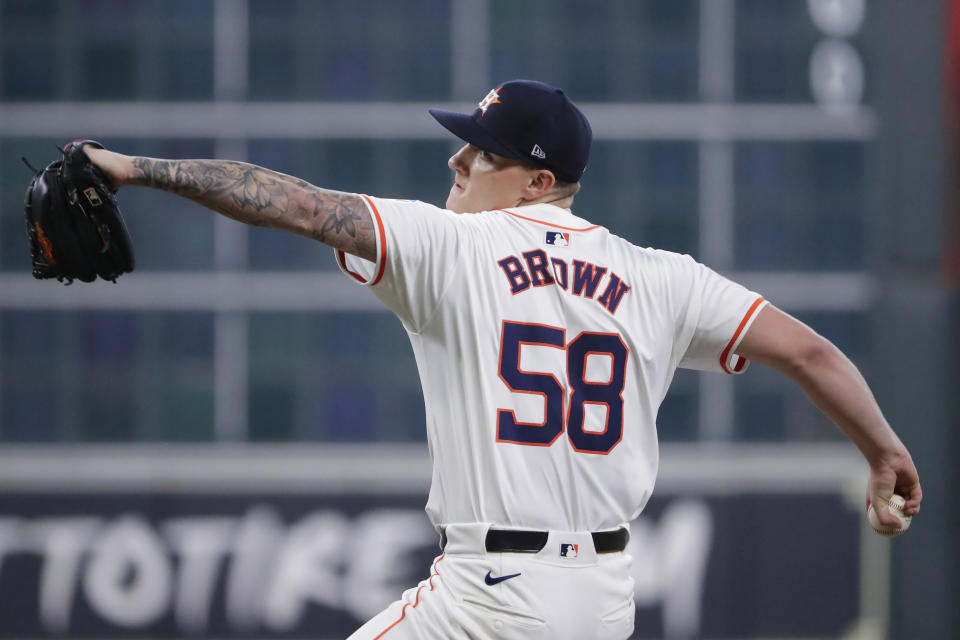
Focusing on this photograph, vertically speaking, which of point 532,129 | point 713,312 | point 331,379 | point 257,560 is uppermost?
point 532,129

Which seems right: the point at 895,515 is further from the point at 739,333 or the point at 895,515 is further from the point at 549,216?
the point at 549,216

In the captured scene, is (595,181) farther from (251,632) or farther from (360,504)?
(251,632)

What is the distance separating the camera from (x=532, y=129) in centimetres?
263

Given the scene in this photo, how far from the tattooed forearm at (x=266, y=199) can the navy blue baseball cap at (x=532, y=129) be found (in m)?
0.42

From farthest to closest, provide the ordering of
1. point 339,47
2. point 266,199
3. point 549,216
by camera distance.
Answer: point 339,47
point 549,216
point 266,199

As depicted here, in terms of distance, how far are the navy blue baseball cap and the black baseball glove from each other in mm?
722

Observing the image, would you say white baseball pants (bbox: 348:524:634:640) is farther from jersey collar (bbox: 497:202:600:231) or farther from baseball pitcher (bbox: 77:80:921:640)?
jersey collar (bbox: 497:202:600:231)

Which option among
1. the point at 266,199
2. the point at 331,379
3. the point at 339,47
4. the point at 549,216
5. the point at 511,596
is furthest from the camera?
the point at 339,47

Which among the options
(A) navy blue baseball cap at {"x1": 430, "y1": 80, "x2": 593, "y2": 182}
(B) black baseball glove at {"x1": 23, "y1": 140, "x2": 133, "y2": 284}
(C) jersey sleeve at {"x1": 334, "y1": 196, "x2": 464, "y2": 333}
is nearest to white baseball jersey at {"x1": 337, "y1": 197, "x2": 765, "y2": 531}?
(C) jersey sleeve at {"x1": 334, "y1": 196, "x2": 464, "y2": 333}

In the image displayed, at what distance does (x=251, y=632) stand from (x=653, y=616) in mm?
2742

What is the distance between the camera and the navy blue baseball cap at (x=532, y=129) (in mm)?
2627

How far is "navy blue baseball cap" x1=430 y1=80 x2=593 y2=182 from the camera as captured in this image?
2.63 m

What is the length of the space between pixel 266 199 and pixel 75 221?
37 centimetres

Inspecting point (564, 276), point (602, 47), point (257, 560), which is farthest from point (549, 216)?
point (257, 560)
